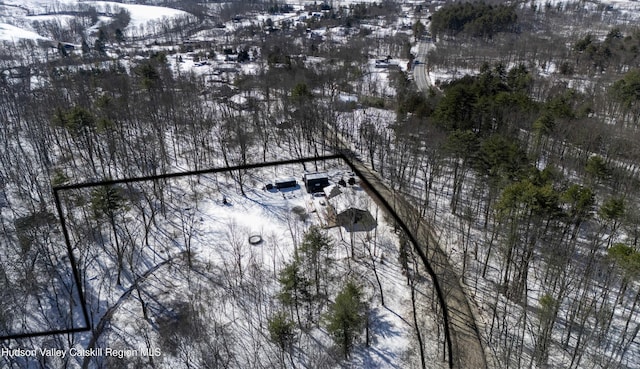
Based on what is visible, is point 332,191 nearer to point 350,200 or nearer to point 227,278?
point 350,200

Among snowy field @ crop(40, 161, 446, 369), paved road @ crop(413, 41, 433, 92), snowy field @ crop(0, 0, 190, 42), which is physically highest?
snowy field @ crop(0, 0, 190, 42)

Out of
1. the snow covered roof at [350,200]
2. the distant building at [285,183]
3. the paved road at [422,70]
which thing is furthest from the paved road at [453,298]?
the paved road at [422,70]

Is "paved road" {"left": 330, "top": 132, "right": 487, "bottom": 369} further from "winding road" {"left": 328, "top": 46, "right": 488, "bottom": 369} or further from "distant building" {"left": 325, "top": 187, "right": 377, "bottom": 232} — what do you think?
"distant building" {"left": 325, "top": 187, "right": 377, "bottom": 232}

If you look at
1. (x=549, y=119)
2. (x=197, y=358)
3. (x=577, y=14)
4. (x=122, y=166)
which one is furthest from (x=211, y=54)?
(x=577, y=14)

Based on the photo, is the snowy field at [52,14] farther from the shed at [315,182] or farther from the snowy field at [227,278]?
the shed at [315,182]

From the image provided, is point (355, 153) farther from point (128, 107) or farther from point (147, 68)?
point (147, 68)

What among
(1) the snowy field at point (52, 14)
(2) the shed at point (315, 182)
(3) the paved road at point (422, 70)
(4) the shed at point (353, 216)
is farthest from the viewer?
(1) the snowy field at point (52, 14)

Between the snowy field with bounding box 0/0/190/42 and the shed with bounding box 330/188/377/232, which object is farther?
the snowy field with bounding box 0/0/190/42

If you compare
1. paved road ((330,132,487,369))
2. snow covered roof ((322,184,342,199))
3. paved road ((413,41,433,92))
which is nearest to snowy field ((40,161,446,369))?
paved road ((330,132,487,369))
